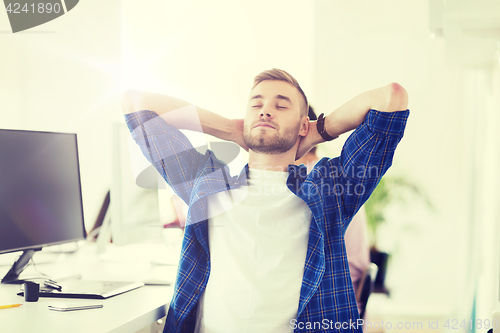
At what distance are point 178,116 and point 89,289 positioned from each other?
21.7 inches

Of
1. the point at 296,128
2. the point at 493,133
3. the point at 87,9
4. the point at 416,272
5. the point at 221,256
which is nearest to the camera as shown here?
the point at 221,256

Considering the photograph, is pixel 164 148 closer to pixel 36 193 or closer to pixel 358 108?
pixel 36 193

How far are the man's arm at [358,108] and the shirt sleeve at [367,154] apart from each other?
0.10ft

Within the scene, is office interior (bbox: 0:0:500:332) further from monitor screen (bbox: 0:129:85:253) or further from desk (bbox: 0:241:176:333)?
desk (bbox: 0:241:176:333)

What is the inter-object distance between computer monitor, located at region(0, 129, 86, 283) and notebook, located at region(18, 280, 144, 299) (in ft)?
0.47

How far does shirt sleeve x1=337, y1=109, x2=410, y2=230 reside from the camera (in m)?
1.00

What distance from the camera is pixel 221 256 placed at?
1008mm

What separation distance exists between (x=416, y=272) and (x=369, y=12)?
1872mm

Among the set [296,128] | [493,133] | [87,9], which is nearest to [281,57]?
[87,9]

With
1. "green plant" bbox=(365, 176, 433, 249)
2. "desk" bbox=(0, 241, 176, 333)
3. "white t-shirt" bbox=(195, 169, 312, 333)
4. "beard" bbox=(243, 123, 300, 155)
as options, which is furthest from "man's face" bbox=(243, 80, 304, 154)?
"green plant" bbox=(365, 176, 433, 249)

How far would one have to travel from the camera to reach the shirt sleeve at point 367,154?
3.30ft

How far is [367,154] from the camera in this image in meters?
1.02

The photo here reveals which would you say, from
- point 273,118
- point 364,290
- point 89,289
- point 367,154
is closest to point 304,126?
point 273,118

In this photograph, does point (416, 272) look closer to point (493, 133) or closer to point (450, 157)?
point (450, 157)
